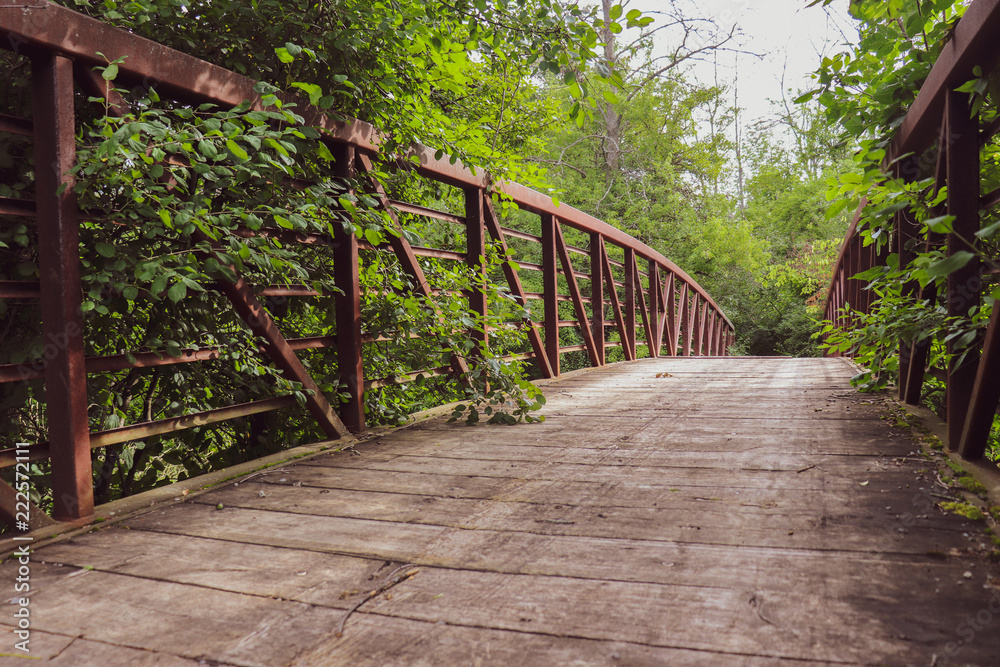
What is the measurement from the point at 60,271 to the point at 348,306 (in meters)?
1.25

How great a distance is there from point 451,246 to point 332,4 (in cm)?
184

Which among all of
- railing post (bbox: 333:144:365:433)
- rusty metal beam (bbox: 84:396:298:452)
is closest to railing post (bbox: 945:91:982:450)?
railing post (bbox: 333:144:365:433)

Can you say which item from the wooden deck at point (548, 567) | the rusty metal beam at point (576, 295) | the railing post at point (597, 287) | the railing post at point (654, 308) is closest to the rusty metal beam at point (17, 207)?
the wooden deck at point (548, 567)

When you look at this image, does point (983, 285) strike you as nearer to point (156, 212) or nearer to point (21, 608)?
point (156, 212)

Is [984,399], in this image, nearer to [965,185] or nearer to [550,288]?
[965,185]

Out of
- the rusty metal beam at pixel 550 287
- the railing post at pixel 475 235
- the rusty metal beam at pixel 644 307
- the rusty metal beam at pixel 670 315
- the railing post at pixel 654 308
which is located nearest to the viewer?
the railing post at pixel 475 235

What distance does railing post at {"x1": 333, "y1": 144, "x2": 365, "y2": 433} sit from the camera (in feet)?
9.23

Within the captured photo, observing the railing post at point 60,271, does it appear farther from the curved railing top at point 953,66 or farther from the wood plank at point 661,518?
the curved railing top at point 953,66

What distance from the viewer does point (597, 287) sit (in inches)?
243

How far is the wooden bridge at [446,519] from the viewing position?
1.08m

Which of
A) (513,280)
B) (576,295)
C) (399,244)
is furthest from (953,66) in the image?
(576,295)

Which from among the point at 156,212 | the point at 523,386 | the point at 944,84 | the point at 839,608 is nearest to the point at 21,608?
the point at 156,212

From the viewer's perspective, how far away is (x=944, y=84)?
1933 millimetres

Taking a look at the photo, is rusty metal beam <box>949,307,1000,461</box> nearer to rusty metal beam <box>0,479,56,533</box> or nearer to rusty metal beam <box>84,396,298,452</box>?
rusty metal beam <box>84,396,298,452</box>
